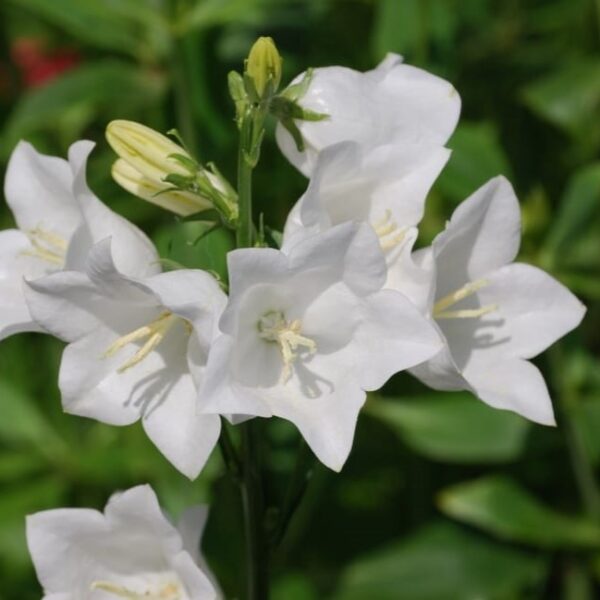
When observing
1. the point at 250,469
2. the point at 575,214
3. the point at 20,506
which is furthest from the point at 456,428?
the point at 250,469

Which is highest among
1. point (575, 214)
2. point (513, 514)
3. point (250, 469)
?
point (250, 469)

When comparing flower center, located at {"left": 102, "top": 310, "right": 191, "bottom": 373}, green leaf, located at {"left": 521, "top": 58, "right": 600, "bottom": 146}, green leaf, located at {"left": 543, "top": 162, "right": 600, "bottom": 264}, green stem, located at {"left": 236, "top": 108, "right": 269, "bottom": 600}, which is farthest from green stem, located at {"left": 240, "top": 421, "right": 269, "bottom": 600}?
green leaf, located at {"left": 521, "top": 58, "right": 600, "bottom": 146}

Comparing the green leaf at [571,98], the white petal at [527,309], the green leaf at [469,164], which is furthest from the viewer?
the green leaf at [571,98]

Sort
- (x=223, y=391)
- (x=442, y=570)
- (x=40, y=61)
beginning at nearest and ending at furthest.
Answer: (x=223, y=391)
(x=442, y=570)
(x=40, y=61)

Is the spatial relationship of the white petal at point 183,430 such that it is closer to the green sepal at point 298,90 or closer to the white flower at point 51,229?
the white flower at point 51,229

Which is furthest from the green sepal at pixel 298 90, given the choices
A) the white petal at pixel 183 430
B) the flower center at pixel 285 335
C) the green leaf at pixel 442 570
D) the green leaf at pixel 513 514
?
the green leaf at pixel 442 570

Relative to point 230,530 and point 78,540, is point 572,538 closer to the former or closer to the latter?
point 230,530

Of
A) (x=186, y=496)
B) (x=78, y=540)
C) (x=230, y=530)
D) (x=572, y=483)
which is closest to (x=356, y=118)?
(x=78, y=540)

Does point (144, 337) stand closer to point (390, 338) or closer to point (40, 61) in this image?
point (390, 338)
